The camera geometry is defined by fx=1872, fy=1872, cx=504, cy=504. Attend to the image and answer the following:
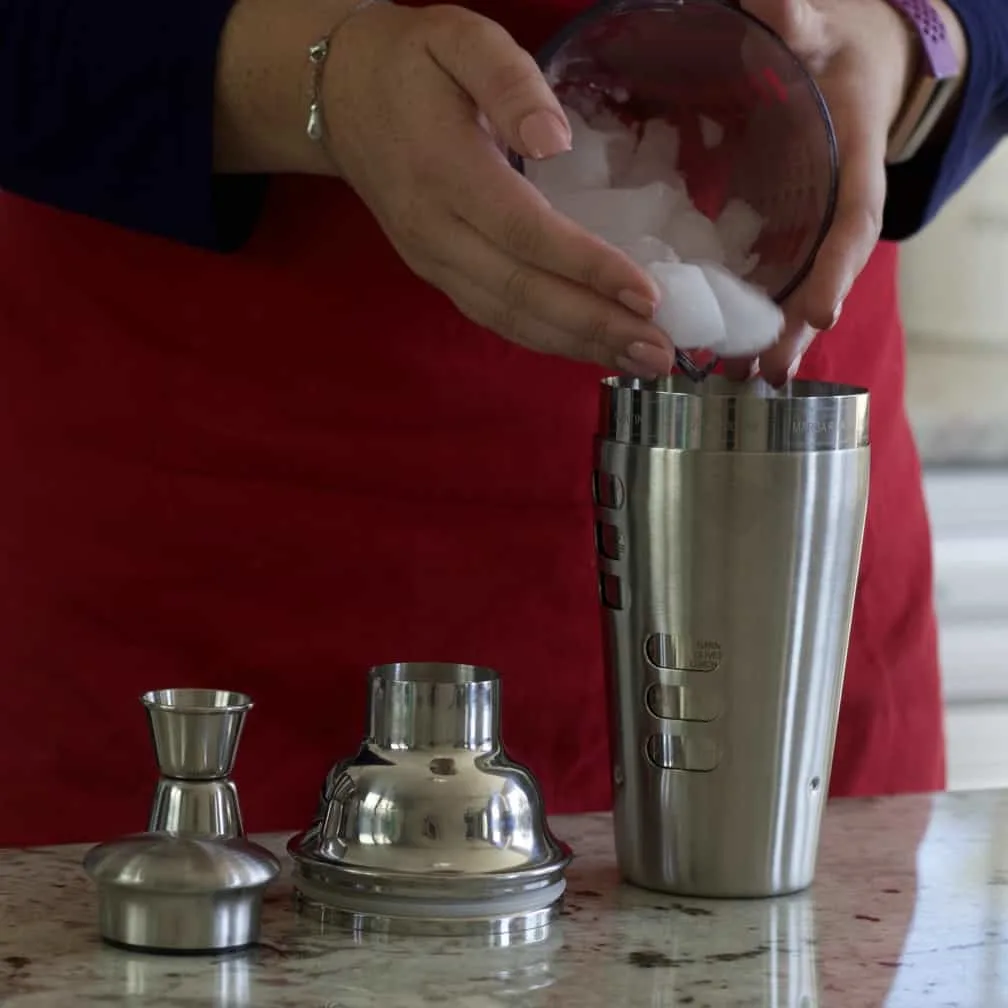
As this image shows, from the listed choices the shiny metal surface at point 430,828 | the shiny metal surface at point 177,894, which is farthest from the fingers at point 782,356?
the shiny metal surface at point 177,894

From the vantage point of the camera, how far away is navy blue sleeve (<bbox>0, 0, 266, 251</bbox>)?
91 centimetres

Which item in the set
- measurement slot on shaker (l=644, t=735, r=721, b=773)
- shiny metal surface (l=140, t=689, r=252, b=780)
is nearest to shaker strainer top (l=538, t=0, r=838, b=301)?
measurement slot on shaker (l=644, t=735, r=721, b=773)

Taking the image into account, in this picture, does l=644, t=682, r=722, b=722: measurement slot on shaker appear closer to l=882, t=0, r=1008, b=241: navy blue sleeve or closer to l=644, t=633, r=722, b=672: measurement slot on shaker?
l=644, t=633, r=722, b=672: measurement slot on shaker

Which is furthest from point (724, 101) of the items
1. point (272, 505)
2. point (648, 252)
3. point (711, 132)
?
point (272, 505)

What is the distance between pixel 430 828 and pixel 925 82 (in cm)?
53

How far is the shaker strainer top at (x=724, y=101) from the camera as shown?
84cm

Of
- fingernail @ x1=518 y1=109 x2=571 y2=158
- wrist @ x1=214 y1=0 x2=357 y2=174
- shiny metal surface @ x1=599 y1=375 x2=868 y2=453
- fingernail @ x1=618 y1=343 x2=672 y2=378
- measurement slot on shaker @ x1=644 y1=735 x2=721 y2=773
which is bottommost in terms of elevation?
measurement slot on shaker @ x1=644 y1=735 x2=721 y2=773

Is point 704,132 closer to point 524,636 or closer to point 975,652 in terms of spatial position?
point 524,636

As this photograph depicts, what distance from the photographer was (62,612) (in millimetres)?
1070

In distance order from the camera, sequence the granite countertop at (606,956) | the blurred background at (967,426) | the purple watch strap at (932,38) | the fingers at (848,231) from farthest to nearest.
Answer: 1. the blurred background at (967,426)
2. the purple watch strap at (932,38)
3. the fingers at (848,231)
4. the granite countertop at (606,956)

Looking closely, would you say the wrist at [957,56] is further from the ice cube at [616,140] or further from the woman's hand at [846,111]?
the ice cube at [616,140]

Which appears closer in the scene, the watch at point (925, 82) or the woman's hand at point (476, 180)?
the woman's hand at point (476, 180)

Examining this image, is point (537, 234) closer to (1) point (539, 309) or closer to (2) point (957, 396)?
(1) point (539, 309)

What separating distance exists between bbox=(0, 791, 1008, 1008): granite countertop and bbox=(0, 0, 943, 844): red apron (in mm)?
254
